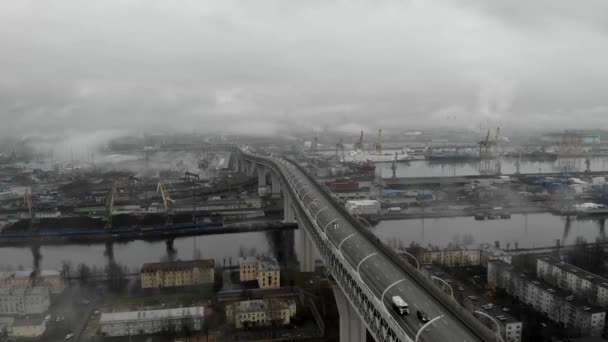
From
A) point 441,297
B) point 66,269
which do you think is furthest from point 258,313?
point 66,269

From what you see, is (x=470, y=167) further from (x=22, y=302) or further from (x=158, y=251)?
(x=22, y=302)

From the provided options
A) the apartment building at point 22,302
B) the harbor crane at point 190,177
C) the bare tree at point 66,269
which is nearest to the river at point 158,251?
the bare tree at point 66,269

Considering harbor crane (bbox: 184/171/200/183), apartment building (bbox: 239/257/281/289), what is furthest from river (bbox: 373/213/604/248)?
harbor crane (bbox: 184/171/200/183)

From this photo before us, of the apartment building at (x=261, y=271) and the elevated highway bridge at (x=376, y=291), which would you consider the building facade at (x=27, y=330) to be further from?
the elevated highway bridge at (x=376, y=291)

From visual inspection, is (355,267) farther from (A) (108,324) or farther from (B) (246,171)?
(B) (246,171)

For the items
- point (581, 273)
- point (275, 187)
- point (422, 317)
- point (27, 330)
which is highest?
point (422, 317)

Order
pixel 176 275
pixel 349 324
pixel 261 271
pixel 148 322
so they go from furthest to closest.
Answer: pixel 176 275 → pixel 261 271 → pixel 148 322 → pixel 349 324
